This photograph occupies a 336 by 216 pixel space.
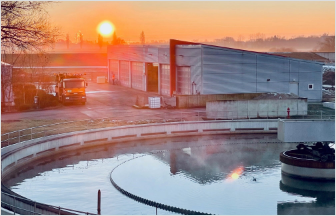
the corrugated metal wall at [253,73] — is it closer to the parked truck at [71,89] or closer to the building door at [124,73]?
the parked truck at [71,89]

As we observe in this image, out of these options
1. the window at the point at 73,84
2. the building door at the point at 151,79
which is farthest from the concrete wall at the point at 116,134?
the building door at the point at 151,79

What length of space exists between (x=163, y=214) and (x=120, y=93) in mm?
39592

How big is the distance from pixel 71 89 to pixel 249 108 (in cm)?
1484

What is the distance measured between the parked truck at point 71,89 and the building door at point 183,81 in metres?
8.82

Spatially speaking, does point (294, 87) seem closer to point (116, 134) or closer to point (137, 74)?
point (137, 74)

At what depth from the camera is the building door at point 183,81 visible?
49.1 m

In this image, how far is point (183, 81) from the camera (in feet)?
165

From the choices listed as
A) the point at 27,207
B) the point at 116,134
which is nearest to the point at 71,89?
the point at 116,134

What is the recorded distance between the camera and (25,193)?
20.1 metres

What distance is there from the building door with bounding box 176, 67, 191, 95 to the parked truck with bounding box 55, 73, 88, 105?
882 centimetres

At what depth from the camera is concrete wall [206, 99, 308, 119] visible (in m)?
36.8

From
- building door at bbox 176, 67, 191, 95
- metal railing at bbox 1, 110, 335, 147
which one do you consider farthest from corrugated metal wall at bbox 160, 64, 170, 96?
metal railing at bbox 1, 110, 335, 147

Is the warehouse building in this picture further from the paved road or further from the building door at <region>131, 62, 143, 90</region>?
the building door at <region>131, 62, 143, 90</region>

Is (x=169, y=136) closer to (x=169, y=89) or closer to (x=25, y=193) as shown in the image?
(x=25, y=193)
